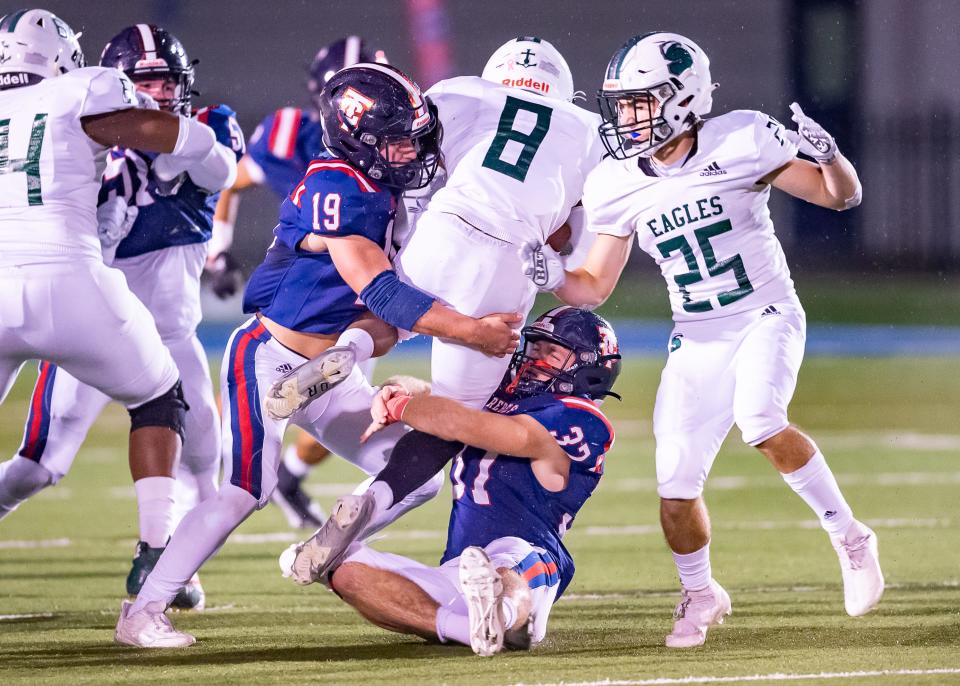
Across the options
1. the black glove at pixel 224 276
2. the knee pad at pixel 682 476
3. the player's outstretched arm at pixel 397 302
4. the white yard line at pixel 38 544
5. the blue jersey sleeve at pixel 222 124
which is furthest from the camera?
the white yard line at pixel 38 544

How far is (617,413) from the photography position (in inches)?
411

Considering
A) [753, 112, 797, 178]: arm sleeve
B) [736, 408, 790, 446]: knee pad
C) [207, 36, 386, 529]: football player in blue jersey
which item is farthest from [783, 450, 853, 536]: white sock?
[207, 36, 386, 529]: football player in blue jersey

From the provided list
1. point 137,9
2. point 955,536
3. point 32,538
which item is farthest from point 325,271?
point 137,9

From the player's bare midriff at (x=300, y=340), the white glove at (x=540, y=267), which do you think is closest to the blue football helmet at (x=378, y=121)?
the white glove at (x=540, y=267)

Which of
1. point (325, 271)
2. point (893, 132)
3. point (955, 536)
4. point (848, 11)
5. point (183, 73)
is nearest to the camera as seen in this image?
point (325, 271)

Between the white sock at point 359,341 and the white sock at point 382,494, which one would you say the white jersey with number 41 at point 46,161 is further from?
the white sock at point 382,494

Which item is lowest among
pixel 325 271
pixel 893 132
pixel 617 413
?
pixel 893 132

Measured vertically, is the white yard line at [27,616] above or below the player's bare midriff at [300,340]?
below

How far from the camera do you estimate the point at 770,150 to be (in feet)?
14.6

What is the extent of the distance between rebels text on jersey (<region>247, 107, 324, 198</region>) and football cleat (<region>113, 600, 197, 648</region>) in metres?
2.97

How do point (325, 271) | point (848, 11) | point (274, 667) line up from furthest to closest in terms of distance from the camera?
1. point (848, 11)
2. point (325, 271)
3. point (274, 667)

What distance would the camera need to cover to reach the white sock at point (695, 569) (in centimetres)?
435

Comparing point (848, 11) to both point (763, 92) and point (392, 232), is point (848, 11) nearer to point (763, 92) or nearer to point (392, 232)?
point (763, 92)

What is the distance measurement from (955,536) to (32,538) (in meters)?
3.94
